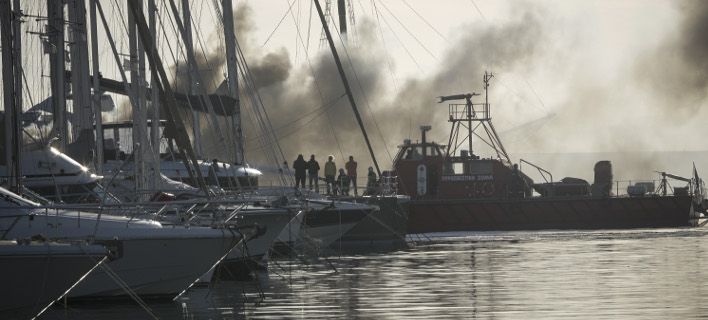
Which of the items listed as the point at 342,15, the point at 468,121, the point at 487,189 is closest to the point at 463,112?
the point at 468,121

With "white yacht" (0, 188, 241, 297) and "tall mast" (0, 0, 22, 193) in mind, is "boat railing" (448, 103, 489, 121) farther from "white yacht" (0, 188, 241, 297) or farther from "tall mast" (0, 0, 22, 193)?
"white yacht" (0, 188, 241, 297)

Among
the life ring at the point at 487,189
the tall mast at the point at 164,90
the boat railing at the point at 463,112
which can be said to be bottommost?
the life ring at the point at 487,189

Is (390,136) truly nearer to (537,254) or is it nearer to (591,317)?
(537,254)

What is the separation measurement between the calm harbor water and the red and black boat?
12.2 m

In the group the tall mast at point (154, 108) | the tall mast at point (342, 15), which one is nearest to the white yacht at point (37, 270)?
the tall mast at point (154, 108)

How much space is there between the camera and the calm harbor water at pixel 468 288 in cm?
2808

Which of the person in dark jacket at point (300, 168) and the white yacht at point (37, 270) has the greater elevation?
the person in dark jacket at point (300, 168)

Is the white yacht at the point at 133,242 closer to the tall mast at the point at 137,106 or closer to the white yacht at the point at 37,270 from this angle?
the white yacht at the point at 37,270

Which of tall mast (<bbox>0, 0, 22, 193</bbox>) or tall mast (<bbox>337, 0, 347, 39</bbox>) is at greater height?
tall mast (<bbox>337, 0, 347, 39</bbox>)

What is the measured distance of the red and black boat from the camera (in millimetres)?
62406

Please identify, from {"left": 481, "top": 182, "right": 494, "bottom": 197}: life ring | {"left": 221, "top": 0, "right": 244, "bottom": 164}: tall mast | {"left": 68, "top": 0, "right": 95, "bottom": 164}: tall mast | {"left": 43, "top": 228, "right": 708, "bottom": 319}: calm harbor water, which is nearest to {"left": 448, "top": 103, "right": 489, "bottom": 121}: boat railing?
{"left": 481, "top": 182, "right": 494, "bottom": 197}: life ring

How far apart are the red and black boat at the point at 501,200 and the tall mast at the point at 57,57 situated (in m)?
21.1

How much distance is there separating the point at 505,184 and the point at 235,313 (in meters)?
37.4

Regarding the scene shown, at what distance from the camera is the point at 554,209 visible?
6406 cm
